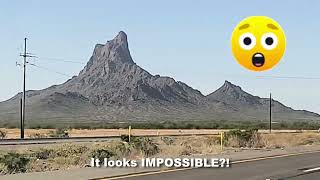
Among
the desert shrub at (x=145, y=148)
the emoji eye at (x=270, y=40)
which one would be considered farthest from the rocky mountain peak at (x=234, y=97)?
the emoji eye at (x=270, y=40)

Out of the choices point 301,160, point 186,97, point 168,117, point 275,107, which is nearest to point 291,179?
point 301,160

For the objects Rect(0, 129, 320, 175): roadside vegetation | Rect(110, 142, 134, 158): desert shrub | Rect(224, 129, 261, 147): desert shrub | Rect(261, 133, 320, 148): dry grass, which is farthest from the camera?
Rect(261, 133, 320, 148): dry grass

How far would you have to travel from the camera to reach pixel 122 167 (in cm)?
2047

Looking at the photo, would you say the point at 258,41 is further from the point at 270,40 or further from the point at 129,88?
the point at 129,88

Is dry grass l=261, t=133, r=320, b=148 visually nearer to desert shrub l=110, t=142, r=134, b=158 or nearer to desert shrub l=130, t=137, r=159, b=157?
desert shrub l=130, t=137, r=159, b=157

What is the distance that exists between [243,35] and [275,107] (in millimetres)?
180388

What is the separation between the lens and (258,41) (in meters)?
19.7

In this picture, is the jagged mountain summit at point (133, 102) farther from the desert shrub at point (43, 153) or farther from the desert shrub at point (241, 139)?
the desert shrub at point (43, 153)

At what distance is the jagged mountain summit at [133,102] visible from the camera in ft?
536

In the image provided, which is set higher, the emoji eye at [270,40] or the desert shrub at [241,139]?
the emoji eye at [270,40]

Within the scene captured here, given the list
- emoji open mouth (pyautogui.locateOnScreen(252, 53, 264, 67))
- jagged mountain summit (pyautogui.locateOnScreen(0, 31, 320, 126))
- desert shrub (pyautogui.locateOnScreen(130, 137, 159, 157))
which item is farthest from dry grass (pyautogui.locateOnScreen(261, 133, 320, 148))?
jagged mountain summit (pyautogui.locateOnScreen(0, 31, 320, 126))

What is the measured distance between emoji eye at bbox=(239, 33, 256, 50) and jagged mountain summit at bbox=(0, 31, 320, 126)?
13246 cm

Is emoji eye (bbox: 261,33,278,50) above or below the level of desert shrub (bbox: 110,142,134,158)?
above

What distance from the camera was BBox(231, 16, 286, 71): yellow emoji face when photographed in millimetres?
19828
